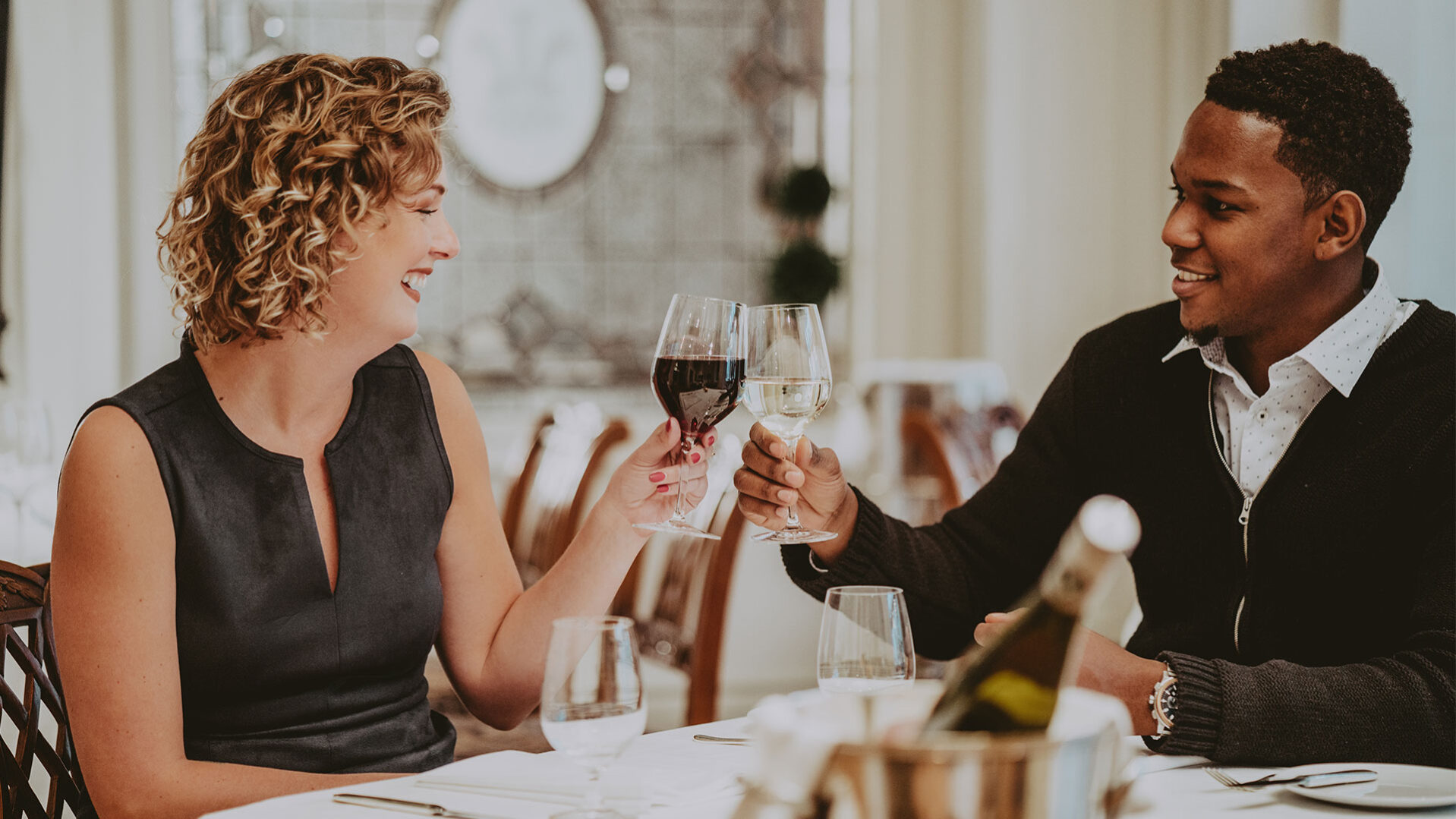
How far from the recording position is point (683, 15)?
4977 mm

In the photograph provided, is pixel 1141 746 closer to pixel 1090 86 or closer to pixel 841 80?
pixel 1090 86

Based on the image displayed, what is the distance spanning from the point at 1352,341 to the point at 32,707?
171 centimetres

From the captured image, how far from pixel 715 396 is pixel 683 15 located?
3719 mm

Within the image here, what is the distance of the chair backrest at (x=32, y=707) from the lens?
1.49 metres

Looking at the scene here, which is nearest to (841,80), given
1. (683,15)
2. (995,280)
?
(683,15)

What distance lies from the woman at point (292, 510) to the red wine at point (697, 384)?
0.18 feet

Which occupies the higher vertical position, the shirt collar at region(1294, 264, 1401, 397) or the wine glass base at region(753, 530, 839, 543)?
the shirt collar at region(1294, 264, 1401, 397)

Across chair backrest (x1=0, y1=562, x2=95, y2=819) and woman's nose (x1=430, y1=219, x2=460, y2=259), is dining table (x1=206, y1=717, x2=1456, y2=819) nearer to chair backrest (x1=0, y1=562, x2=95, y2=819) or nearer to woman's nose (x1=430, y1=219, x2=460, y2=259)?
chair backrest (x1=0, y1=562, x2=95, y2=819)

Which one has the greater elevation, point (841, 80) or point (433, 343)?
point (841, 80)

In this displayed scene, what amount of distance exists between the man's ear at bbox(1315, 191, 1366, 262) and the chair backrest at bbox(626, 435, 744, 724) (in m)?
1.25

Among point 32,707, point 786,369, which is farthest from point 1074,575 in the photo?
point 32,707

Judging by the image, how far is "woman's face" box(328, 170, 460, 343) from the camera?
61.7 inches

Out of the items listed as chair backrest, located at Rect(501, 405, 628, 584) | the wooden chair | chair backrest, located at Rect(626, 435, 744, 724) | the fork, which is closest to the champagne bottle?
the fork

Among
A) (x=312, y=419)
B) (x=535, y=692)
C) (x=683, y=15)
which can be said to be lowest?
(x=535, y=692)
